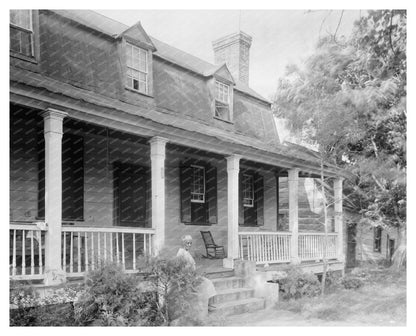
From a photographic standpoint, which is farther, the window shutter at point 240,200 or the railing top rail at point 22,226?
the window shutter at point 240,200

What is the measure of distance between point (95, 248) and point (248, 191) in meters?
6.13

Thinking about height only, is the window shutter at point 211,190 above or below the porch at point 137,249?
above

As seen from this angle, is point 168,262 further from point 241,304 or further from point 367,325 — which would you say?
point 367,325

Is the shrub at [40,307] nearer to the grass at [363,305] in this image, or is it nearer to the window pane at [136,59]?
the grass at [363,305]

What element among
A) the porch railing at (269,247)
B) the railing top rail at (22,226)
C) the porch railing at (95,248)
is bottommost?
the porch railing at (269,247)

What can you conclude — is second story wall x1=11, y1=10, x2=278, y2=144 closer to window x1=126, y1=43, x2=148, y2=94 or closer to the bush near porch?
window x1=126, y1=43, x2=148, y2=94

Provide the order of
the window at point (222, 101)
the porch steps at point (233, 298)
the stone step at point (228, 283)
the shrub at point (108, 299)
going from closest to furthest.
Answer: the shrub at point (108, 299)
the porch steps at point (233, 298)
the stone step at point (228, 283)
the window at point (222, 101)

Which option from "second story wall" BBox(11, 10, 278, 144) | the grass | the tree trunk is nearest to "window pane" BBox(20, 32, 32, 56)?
"second story wall" BBox(11, 10, 278, 144)

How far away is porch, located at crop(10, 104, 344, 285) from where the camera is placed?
21.6 feet

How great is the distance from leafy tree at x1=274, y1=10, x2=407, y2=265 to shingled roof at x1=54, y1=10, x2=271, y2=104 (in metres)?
2.37

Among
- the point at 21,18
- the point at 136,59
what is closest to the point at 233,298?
the point at 136,59

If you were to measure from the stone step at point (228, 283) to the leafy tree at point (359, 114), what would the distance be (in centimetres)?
381

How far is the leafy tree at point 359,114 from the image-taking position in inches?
339

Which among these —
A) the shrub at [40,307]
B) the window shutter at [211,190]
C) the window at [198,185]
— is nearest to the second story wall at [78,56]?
the window at [198,185]
